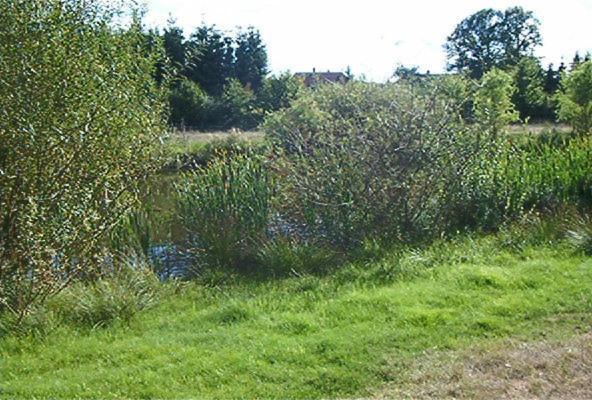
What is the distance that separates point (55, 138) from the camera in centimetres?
529

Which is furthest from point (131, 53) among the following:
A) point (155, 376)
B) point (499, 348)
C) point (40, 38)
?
point (499, 348)

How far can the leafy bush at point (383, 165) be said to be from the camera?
8.09 meters

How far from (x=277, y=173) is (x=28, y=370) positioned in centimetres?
484

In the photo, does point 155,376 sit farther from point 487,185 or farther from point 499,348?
point 487,185

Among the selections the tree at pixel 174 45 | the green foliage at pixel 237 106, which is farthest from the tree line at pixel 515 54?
the tree at pixel 174 45

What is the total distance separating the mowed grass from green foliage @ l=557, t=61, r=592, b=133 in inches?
641

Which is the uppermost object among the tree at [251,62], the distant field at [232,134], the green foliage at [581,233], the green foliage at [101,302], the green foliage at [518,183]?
the tree at [251,62]

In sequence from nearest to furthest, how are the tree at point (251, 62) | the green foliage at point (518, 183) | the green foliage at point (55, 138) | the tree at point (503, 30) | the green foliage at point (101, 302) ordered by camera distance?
the green foliage at point (55, 138), the green foliage at point (101, 302), the green foliage at point (518, 183), the tree at point (251, 62), the tree at point (503, 30)

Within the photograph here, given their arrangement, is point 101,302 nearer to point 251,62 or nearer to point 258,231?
point 258,231

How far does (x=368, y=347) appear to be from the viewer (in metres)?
4.51

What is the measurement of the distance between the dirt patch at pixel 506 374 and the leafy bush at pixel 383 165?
3803mm

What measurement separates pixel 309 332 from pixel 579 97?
19749 mm

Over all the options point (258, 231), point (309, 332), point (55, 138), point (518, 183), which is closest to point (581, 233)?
point (518, 183)

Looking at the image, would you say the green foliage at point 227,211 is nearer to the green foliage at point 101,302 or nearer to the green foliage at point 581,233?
the green foliage at point 101,302
